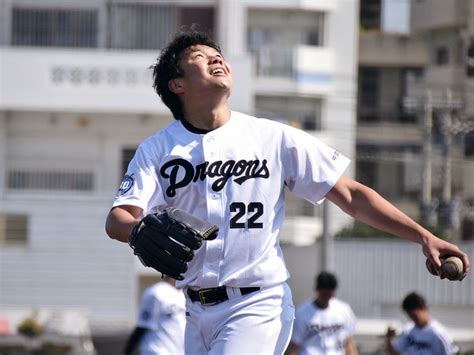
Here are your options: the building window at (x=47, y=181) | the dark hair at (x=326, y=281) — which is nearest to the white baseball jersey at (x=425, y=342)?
the dark hair at (x=326, y=281)

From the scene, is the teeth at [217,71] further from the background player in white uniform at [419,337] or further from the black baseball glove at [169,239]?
the background player in white uniform at [419,337]

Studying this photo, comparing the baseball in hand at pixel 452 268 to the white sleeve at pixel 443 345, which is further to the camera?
the white sleeve at pixel 443 345

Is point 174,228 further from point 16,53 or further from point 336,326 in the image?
point 16,53

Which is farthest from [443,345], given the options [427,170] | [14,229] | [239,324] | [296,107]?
[296,107]

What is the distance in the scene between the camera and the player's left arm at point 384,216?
6172mm

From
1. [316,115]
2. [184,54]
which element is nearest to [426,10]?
[316,115]

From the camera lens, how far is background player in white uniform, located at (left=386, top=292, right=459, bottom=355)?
1311 cm

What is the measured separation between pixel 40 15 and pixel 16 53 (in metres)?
2.76

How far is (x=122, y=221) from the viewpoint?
20.5 ft

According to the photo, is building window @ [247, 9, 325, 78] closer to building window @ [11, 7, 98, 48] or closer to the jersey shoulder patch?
building window @ [11, 7, 98, 48]

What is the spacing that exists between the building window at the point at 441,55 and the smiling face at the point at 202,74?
138 ft

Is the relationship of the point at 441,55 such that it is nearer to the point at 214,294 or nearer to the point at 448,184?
the point at 448,184

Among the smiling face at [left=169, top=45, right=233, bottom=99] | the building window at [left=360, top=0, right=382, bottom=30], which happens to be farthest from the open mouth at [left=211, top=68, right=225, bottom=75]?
the building window at [left=360, top=0, right=382, bottom=30]

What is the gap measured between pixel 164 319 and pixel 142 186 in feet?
24.7
